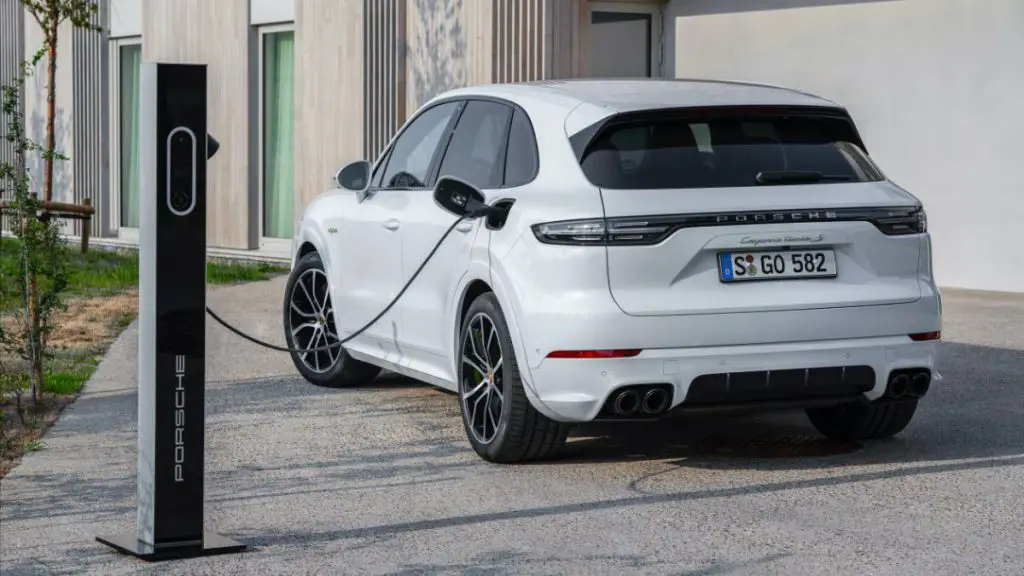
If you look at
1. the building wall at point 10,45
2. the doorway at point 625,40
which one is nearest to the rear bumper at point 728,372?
the doorway at point 625,40

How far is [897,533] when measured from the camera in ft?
20.1

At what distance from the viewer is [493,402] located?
759 cm

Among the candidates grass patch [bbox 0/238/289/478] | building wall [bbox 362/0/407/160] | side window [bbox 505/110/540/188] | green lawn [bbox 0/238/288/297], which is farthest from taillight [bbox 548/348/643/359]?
building wall [bbox 362/0/407/160]

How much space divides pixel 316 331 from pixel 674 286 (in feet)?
11.9

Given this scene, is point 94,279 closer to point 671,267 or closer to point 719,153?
point 719,153

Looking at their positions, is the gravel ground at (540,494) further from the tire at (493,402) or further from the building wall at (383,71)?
the building wall at (383,71)

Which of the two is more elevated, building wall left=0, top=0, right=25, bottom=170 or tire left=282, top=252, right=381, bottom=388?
building wall left=0, top=0, right=25, bottom=170

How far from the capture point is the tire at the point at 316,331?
9.93m

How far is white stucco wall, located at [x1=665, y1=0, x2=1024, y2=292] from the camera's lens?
52.1ft

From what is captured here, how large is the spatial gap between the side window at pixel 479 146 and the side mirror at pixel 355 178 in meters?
0.87

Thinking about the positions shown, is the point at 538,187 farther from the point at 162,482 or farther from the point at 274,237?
the point at 274,237

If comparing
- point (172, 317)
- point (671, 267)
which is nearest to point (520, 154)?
point (671, 267)

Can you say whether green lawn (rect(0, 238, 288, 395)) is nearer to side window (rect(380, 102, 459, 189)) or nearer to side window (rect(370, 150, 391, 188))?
side window (rect(370, 150, 391, 188))

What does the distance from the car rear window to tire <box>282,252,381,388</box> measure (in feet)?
9.84
